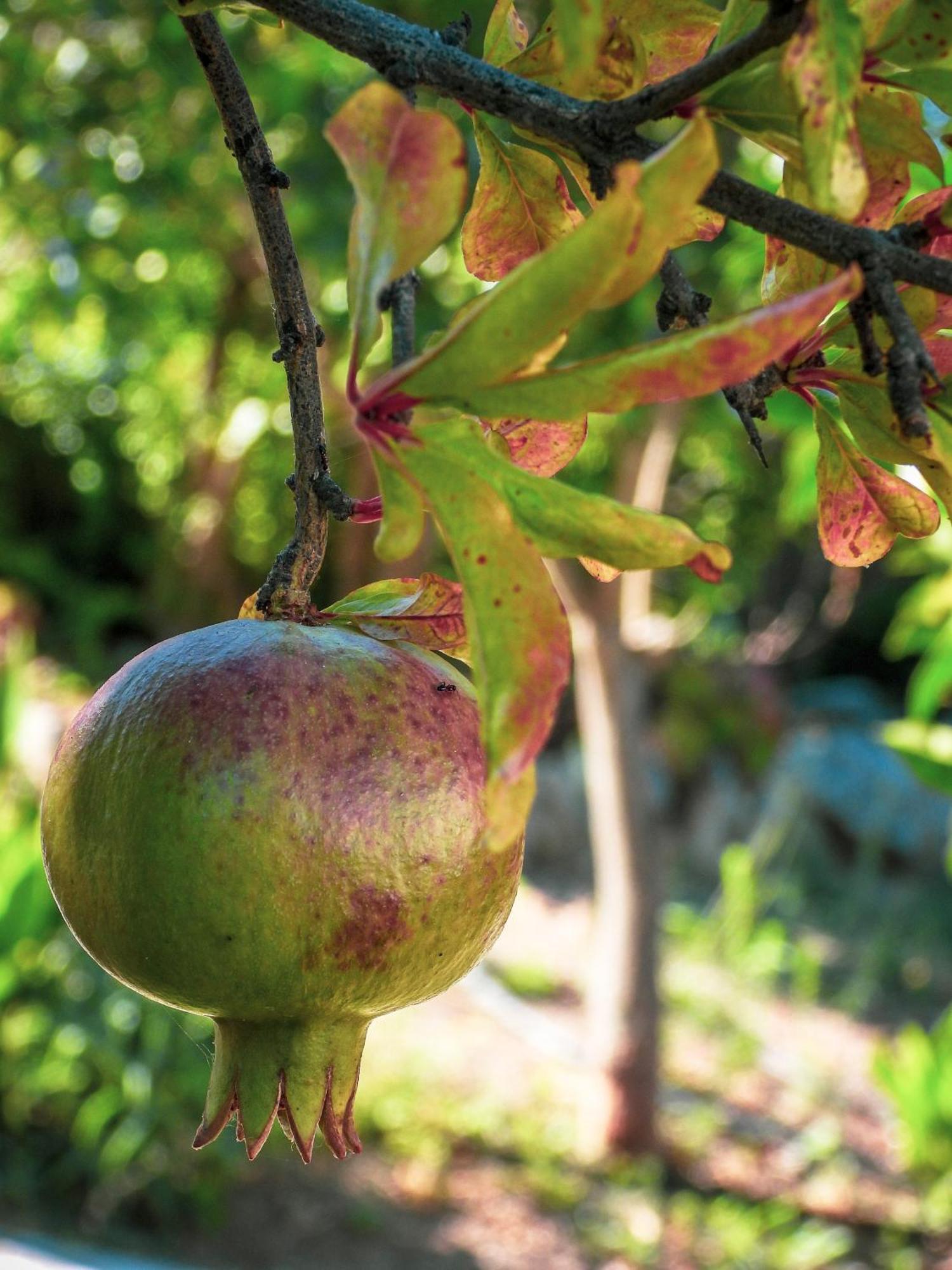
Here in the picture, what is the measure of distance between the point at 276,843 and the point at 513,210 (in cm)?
31

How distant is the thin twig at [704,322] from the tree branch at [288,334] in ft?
0.46

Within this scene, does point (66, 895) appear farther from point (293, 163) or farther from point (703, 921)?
point (703, 921)

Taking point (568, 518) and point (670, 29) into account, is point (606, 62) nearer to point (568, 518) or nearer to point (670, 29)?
point (670, 29)

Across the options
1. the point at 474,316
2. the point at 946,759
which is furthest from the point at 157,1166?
the point at 474,316

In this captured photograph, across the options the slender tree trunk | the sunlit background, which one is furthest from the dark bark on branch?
the slender tree trunk

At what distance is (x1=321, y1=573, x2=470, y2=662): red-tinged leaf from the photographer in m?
0.53

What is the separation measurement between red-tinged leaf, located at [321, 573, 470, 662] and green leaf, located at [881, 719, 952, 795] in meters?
1.76

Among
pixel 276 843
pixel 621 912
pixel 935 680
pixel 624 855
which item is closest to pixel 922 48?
pixel 276 843

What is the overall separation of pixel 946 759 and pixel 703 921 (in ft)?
14.6

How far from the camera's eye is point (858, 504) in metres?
0.56

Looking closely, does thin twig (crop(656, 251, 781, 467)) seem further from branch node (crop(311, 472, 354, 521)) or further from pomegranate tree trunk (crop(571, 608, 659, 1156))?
pomegranate tree trunk (crop(571, 608, 659, 1156))

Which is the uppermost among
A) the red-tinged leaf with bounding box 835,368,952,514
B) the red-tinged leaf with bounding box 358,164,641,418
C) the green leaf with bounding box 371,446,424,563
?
the red-tinged leaf with bounding box 358,164,641,418

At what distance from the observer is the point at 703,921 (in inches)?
253

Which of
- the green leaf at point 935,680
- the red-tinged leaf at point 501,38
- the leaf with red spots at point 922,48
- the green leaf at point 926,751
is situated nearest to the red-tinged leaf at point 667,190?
the leaf with red spots at point 922,48
